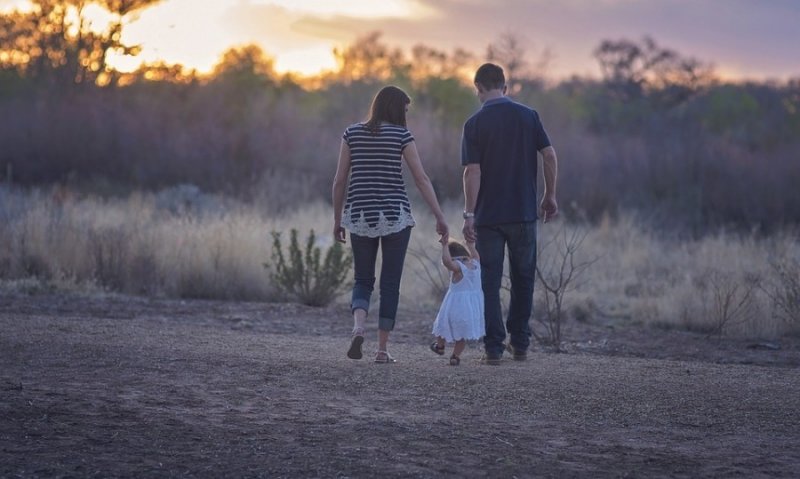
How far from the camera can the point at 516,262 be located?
8.36 metres

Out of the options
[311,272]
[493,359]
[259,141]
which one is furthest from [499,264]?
[259,141]

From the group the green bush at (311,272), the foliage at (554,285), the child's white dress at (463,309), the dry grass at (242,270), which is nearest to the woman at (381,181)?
the child's white dress at (463,309)

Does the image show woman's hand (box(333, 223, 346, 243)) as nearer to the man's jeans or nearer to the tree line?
the man's jeans

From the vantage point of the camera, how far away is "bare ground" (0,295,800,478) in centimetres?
554

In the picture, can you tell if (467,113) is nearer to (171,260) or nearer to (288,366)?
(171,260)

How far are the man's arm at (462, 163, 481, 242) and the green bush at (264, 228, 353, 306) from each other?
5.27 metres

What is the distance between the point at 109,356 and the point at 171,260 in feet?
21.3

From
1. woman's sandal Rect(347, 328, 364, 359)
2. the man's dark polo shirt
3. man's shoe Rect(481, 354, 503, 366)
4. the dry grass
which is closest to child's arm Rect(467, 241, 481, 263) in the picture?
the man's dark polo shirt

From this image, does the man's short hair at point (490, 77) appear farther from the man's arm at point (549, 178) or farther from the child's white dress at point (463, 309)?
the child's white dress at point (463, 309)

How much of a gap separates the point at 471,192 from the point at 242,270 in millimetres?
6698

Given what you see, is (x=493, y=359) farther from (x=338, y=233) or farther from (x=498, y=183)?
(x=338, y=233)

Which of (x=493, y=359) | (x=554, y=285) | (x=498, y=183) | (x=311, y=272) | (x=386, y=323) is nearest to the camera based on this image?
(x=386, y=323)

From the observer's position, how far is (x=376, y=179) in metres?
7.93

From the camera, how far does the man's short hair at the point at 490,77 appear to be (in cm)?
829
